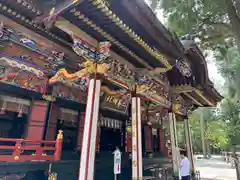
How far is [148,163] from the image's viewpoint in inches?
316

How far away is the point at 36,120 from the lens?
4.83m

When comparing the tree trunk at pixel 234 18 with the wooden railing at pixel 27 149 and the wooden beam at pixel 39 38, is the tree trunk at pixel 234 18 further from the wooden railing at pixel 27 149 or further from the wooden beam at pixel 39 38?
the wooden railing at pixel 27 149

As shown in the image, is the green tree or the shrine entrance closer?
the shrine entrance

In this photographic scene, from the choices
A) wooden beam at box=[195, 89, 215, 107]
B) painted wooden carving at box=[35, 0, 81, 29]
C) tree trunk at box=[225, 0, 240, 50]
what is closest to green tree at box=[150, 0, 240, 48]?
tree trunk at box=[225, 0, 240, 50]

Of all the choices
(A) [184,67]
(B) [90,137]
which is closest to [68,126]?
(B) [90,137]

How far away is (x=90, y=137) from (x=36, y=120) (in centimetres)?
200

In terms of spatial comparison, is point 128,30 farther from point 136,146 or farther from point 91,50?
point 136,146

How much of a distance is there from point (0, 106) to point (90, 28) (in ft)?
9.16

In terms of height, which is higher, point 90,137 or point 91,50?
point 91,50

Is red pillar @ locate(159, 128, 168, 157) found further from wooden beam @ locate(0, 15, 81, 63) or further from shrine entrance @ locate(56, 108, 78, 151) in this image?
wooden beam @ locate(0, 15, 81, 63)

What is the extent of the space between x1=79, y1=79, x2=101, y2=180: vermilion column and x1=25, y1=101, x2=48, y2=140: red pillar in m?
1.75

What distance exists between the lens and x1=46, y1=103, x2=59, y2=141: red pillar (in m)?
5.02

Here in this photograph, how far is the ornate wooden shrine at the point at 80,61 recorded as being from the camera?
341cm

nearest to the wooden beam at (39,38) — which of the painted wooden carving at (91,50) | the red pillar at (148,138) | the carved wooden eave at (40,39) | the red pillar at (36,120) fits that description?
the carved wooden eave at (40,39)
